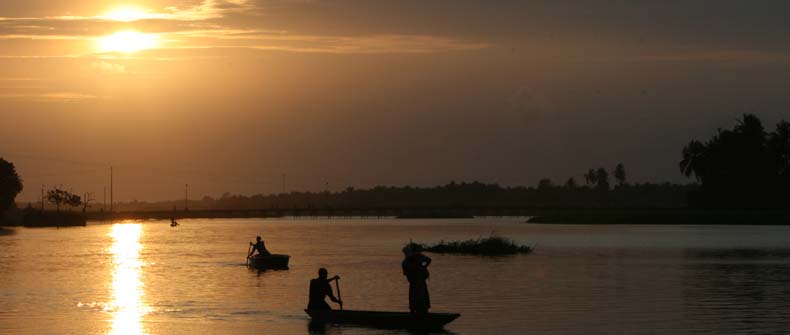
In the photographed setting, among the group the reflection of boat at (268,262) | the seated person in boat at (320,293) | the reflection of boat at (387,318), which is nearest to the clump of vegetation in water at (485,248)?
the reflection of boat at (268,262)

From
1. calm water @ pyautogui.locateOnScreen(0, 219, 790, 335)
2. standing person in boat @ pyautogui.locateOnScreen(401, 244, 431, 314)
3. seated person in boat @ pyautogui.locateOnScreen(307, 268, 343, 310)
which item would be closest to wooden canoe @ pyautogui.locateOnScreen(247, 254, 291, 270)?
calm water @ pyautogui.locateOnScreen(0, 219, 790, 335)

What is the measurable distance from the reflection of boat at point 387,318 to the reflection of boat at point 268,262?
3316 cm

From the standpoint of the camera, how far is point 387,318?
38.1 metres

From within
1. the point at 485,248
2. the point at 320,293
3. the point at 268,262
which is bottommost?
the point at 320,293

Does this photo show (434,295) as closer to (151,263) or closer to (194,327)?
(194,327)

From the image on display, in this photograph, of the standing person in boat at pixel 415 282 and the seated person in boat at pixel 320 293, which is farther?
the seated person in boat at pixel 320 293

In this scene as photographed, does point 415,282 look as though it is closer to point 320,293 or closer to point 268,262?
point 320,293

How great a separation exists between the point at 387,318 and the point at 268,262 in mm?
35965

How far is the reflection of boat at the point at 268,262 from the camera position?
73250 mm

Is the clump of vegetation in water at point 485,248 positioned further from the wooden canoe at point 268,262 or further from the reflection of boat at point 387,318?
the reflection of boat at point 387,318

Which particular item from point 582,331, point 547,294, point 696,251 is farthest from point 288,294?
point 696,251

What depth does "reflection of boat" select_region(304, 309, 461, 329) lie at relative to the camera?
121 feet

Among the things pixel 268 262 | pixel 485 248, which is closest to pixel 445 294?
pixel 268 262

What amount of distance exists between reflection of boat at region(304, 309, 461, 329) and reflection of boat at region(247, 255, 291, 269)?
3316cm
